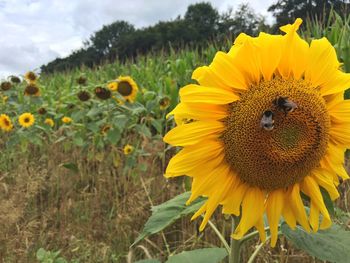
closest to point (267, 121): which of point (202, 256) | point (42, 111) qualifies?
point (202, 256)

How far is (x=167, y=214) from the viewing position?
0.95m

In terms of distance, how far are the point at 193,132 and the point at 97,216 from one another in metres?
1.93

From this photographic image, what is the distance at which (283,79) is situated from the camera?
0.81 meters

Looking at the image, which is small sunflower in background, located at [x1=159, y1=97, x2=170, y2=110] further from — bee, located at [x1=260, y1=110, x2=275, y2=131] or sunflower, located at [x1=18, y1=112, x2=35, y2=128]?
bee, located at [x1=260, y1=110, x2=275, y2=131]

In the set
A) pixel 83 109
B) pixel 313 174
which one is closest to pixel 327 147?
pixel 313 174

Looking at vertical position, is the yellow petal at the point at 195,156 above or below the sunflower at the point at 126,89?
below

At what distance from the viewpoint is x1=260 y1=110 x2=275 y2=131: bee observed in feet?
2.43

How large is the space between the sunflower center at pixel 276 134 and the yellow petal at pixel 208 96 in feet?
0.06

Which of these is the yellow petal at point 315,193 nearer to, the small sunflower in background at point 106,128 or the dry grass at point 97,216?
the dry grass at point 97,216

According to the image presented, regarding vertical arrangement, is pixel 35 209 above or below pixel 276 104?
below

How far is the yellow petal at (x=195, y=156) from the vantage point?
0.82m

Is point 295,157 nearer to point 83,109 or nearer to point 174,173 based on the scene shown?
point 174,173

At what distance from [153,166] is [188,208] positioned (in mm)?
1906

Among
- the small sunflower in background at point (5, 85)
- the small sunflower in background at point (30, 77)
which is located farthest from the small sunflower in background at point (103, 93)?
the small sunflower in background at point (5, 85)
